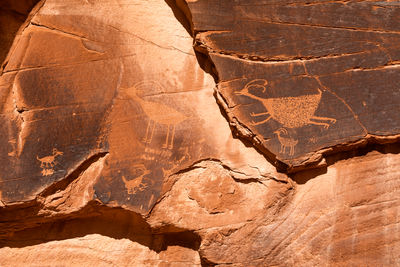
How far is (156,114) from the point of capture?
2.58 m

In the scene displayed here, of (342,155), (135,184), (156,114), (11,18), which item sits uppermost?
(11,18)

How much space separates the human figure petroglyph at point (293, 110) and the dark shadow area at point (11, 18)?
1.59m

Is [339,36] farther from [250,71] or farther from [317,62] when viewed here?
[250,71]

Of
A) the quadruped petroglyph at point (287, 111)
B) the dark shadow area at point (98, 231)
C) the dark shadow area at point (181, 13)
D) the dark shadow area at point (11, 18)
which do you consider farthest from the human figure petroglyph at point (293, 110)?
the dark shadow area at point (11, 18)

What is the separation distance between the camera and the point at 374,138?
239 centimetres

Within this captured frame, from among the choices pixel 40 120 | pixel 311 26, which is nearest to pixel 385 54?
pixel 311 26

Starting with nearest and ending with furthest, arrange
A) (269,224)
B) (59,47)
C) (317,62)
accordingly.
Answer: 1. (269,224)
2. (317,62)
3. (59,47)

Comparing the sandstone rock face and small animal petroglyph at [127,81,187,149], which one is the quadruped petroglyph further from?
small animal petroglyph at [127,81,187,149]

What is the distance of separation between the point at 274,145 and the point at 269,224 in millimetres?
444

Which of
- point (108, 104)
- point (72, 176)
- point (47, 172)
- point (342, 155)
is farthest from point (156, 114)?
point (342, 155)

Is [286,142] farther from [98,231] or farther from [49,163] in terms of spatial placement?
[49,163]

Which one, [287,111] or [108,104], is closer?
[287,111]

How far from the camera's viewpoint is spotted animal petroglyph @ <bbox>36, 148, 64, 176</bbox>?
97.7 inches

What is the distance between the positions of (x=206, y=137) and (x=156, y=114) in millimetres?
339
